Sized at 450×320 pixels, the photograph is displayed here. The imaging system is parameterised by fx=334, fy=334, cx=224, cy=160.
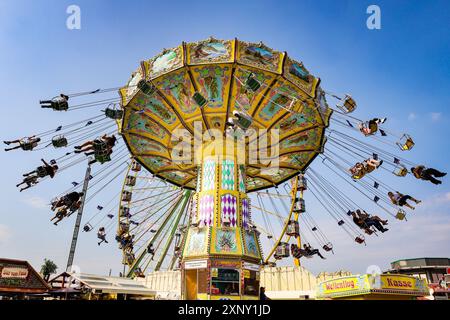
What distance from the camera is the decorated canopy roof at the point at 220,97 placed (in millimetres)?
16688

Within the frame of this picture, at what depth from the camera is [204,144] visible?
65.8 feet

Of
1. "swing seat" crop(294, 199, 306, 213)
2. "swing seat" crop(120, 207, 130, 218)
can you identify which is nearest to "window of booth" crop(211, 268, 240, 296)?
"swing seat" crop(294, 199, 306, 213)

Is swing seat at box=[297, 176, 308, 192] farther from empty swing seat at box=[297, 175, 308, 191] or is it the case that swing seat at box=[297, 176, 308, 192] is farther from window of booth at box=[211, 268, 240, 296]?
window of booth at box=[211, 268, 240, 296]

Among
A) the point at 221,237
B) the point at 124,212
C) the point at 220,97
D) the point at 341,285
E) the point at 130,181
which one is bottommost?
the point at 341,285

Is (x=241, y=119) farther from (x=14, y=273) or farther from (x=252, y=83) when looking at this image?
(x=14, y=273)

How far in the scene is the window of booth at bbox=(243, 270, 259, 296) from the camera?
16.0 m

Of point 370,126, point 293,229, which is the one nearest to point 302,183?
point 293,229

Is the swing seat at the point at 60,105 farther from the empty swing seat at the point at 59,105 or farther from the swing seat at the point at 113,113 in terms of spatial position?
the swing seat at the point at 113,113

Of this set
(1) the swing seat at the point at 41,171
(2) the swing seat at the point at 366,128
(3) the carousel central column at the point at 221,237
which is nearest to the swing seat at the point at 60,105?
(1) the swing seat at the point at 41,171

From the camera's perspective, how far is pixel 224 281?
15758 millimetres

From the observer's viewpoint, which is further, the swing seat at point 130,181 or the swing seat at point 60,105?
the swing seat at point 130,181

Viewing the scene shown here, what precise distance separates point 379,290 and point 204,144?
11810mm

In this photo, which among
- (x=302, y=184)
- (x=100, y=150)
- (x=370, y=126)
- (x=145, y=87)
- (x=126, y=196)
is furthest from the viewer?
(x=126, y=196)

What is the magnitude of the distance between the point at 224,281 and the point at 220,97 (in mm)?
9501
